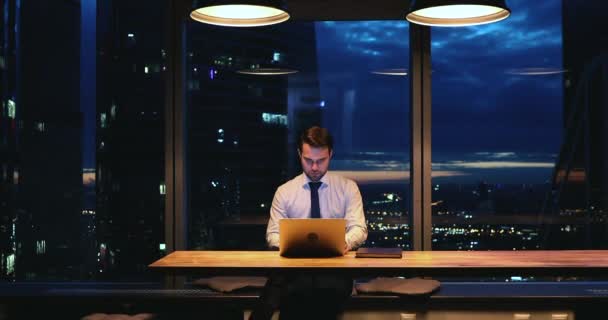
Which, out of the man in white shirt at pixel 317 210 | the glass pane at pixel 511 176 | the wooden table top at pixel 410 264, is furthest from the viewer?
the glass pane at pixel 511 176

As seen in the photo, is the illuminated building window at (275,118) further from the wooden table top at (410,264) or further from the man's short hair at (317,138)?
the wooden table top at (410,264)

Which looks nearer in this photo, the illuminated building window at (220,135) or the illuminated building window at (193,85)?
the illuminated building window at (193,85)

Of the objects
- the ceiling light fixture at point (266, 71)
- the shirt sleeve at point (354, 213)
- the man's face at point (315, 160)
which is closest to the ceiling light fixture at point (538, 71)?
the ceiling light fixture at point (266, 71)

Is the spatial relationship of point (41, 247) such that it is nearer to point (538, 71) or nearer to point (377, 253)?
point (377, 253)

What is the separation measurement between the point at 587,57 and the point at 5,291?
4779 mm

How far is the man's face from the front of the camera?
374 cm

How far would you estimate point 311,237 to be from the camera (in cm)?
306

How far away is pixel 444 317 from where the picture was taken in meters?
4.27

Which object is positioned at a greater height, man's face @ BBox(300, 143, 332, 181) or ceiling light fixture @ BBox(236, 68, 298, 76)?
ceiling light fixture @ BBox(236, 68, 298, 76)

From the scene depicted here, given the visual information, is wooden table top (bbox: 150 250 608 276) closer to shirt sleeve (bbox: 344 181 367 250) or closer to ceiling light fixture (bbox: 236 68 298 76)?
shirt sleeve (bbox: 344 181 367 250)

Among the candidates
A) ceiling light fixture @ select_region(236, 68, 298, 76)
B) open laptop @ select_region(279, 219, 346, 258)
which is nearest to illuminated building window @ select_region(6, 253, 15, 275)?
ceiling light fixture @ select_region(236, 68, 298, 76)

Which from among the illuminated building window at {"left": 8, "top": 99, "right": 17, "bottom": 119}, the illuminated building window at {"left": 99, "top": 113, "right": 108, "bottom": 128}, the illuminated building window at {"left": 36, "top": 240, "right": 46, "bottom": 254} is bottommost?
the illuminated building window at {"left": 36, "top": 240, "right": 46, "bottom": 254}

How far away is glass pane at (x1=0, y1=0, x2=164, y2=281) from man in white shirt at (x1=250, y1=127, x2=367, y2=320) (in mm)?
1112

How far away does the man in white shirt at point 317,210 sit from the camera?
3.30 m
